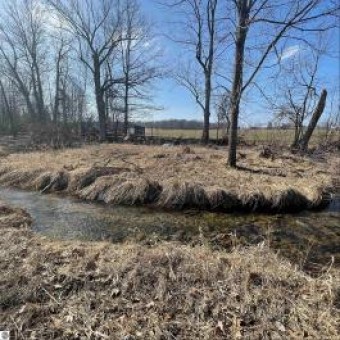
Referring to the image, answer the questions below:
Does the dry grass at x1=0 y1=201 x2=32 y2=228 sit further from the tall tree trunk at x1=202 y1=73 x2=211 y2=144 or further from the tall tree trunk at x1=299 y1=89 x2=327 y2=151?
the tall tree trunk at x1=202 y1=73 x2=211 y2=144

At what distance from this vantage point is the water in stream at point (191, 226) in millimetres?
5066

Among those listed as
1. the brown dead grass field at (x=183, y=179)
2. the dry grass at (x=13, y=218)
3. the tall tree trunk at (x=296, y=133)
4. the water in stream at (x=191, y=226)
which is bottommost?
the water in stream at (x=191, y=226)

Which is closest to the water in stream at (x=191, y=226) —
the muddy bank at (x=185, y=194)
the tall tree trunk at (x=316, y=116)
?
the muddy bank at (x=185, y=194)

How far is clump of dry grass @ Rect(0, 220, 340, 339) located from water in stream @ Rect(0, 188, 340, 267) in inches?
40.0

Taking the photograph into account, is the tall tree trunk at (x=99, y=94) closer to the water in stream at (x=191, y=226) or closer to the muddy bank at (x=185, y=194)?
the muddy bank at (x=185, y=194)

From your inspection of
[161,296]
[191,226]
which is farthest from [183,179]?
[161,296]

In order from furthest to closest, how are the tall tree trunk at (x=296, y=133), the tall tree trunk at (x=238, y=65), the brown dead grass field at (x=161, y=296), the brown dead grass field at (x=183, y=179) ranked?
1. the tall tree trunk at (x=296, y=133)
2. the tall tree trunk at (x=238, y=65)
3. the brown dead grass field at (x=183, y=179)
4. the brown dead grass field at (x=161, y=296)

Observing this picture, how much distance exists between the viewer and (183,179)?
8227mm

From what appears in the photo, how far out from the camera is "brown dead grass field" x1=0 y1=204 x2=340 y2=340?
272 cm

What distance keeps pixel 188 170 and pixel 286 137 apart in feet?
33.7

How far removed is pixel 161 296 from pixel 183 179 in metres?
5.23

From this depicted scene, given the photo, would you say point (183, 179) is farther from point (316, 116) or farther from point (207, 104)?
point (207, 104)

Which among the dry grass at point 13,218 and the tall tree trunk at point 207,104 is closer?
the dry grass at point 13,218

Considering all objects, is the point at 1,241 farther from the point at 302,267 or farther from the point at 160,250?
the point at 302,267
